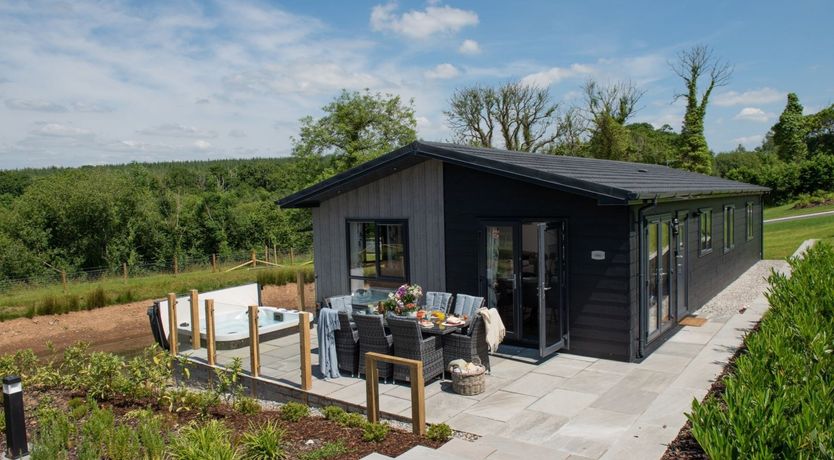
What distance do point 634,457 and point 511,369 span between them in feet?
9.00

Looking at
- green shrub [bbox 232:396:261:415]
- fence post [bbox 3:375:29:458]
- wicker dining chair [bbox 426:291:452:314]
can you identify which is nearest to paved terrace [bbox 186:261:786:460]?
green shrub [bbox 232:396:261:415]

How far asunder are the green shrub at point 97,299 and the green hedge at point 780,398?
1656 cm

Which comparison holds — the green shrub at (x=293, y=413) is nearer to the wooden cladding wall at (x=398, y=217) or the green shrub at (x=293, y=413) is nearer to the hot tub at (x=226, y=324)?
the hot tub at (x=226, y=324)

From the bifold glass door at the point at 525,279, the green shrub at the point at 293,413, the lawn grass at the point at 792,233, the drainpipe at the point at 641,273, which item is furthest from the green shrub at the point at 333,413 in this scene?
the lawn grass at the point at 792,233

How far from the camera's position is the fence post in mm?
5051

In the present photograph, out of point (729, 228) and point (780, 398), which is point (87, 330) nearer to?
point (780, 398)

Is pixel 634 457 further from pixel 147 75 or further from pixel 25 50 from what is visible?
pixel 147 75

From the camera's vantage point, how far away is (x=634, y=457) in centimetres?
467

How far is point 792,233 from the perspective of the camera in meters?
21.9

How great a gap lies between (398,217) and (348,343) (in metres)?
2.77

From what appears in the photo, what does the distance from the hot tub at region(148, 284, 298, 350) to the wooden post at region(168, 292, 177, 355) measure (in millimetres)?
89

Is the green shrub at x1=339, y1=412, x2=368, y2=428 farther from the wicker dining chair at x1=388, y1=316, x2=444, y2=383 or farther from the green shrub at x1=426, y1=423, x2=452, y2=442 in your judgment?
the wicker dining chair at x1=388, y1=316, x2=444, y2=383

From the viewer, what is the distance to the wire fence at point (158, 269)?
66.5 feet

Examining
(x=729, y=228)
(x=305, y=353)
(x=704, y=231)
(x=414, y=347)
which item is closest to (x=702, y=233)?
(x=704, y=231)
